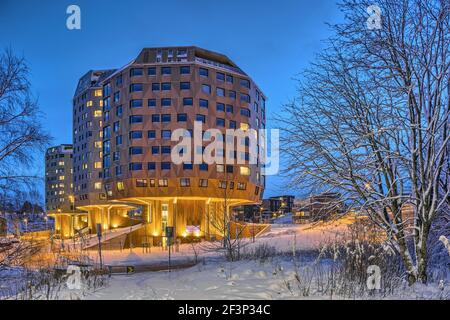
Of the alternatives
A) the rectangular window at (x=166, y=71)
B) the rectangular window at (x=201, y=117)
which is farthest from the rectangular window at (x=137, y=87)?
the rectangular window at (x=201, y=117)

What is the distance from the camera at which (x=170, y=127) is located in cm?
5625

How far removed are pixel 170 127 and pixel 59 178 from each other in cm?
7943

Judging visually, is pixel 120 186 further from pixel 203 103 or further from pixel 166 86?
pixel 203 103

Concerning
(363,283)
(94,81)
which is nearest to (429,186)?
(363,283)

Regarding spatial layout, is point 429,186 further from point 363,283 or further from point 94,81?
point 94,81

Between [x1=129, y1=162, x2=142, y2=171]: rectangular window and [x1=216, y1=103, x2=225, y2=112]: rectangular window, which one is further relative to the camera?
[x1=216, y1=103, x2=225, y2=112]: rectangular window

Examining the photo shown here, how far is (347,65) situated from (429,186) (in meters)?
3.54

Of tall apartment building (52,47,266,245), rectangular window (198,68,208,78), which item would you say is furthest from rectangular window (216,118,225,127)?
rectangular window (198,68,208,78)

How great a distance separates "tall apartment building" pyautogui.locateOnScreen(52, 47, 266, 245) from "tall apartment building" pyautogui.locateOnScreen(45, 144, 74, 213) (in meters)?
57.9

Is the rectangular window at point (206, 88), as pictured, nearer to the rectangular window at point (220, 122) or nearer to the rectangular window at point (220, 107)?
the rectangular window at point (220, 107)

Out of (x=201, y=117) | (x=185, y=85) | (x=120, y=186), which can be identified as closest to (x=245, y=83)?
(x=201, y=117)

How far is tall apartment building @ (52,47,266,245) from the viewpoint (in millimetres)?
56188

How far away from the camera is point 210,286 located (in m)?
11.6

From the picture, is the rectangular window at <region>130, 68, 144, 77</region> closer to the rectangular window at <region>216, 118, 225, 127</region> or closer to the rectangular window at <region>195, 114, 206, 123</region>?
the rectangular window at <region>195, 114, 206, 123</region>
